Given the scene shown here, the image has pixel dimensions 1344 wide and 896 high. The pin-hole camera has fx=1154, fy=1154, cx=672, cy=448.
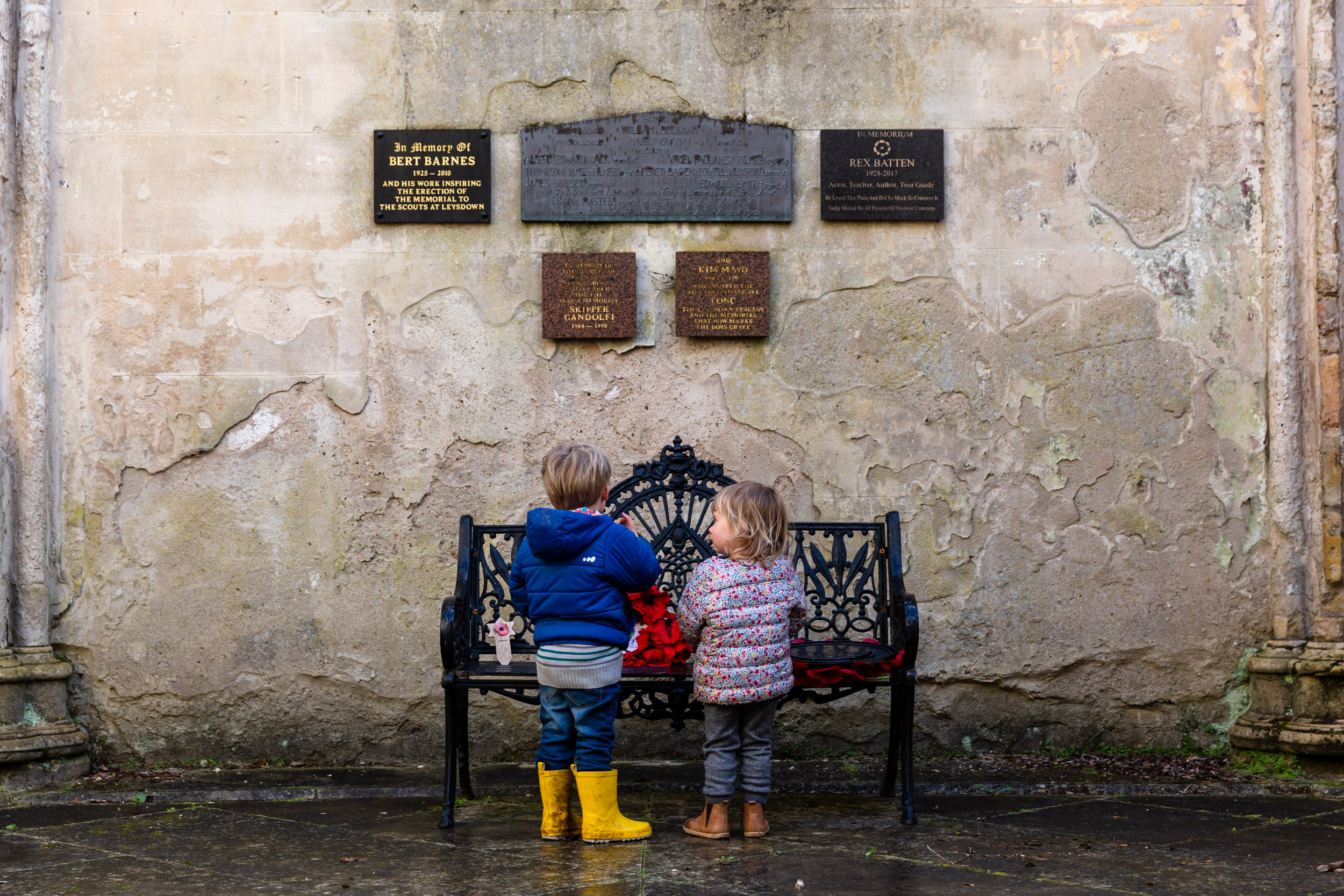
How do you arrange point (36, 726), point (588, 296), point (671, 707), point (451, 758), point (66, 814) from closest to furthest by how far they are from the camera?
point (451, 758) → point (671, 707) → point (66, 814) → point (36, 726) → point (588, 296)

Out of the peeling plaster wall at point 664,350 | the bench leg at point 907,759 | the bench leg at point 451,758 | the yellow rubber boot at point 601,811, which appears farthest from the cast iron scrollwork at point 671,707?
the peeling plaster wall at point 664,350

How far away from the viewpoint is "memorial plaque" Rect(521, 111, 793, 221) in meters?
4.92

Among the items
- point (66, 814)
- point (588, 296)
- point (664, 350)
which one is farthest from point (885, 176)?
point (66, 814)

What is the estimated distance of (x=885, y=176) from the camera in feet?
16.1

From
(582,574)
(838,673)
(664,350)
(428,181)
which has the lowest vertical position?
(838,673)

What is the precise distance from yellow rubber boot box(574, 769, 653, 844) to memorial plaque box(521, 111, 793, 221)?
2418mm

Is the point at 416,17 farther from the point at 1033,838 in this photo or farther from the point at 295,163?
the point at 1033,838

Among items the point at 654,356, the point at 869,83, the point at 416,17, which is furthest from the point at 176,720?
the point at 869,83

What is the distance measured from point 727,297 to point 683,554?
1146 millimetres

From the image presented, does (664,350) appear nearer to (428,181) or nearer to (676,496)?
(676,496)

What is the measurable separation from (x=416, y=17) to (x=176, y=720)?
3144 millimetres

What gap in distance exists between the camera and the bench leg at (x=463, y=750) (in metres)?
4.02

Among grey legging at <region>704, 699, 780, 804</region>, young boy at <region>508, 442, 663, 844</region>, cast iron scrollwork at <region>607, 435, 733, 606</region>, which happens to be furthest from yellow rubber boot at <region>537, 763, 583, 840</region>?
cast iron scrollwork at <region>607, 435, 733, 606</region>

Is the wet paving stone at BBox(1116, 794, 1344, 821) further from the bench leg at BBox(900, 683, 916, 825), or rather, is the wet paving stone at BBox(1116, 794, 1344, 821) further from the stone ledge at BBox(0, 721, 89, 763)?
the stone ledge at BBox(0, 721, 89, 763)
